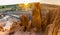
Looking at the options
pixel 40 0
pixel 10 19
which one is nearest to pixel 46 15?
pixel 40 0

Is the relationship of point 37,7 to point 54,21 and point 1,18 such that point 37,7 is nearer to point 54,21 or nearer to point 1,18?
point 54,21

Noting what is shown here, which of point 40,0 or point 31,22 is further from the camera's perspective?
point 31,22

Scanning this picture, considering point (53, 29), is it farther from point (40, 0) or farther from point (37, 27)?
point (40, 0)

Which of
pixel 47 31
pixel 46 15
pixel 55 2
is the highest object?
pixel 55 2

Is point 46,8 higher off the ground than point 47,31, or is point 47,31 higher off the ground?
point 46,8

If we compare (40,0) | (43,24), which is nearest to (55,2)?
(40,0)

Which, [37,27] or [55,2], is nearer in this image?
[55,2]

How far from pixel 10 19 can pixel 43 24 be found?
0.85 ft

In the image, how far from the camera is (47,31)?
32.7 inches

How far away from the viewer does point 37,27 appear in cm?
84

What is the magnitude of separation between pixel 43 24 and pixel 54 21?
0.09 meters

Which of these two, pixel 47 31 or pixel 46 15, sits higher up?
pixel 46 15

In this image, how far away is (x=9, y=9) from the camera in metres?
0.86

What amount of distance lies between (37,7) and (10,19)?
0.77 ft
